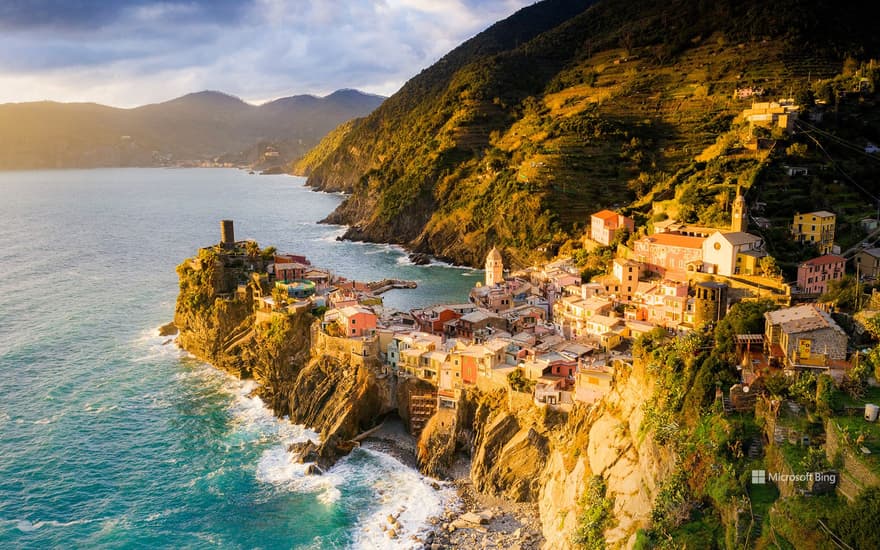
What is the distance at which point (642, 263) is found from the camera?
38.3 metres

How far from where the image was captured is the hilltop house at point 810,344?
2125 centimetres

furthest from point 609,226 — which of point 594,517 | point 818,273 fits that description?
point 594,517

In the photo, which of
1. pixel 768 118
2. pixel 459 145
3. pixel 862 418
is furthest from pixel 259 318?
pixel 459 145

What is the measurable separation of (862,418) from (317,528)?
62.6 ft

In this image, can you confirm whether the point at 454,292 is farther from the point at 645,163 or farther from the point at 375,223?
the point at 375,223

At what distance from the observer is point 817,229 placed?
35.6 meters

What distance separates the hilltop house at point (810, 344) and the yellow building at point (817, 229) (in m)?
15.3

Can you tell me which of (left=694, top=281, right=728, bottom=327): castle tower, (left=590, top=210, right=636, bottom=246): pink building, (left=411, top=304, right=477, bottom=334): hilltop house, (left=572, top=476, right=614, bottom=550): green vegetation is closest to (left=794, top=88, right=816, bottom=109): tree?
(left=590, top=210, right=636, bottom=246): pink building

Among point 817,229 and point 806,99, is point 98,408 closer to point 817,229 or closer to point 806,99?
point 817,229

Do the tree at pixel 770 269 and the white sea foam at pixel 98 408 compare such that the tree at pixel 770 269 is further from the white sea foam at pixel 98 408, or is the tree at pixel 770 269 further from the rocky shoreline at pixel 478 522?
the white sea foam at pixel 98 408

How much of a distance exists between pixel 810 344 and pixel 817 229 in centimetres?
1706

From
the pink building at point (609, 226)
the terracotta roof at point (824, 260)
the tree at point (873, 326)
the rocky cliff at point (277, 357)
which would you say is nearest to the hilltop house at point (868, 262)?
the terracotta roof at point (824, 260)

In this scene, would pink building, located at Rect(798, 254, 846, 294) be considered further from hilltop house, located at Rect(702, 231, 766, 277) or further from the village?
hilltop house, located at Rect(702, 231, 766, 277)

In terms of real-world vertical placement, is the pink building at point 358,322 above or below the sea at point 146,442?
above
